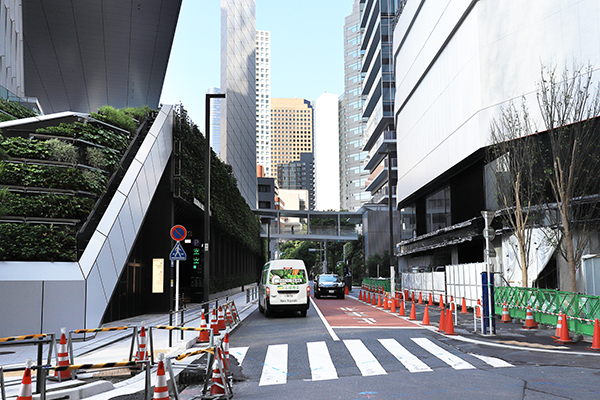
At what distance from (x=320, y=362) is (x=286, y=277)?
442 inches

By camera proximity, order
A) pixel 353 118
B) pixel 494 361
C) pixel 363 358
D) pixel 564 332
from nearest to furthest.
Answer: pixel 494 361 → pixel 363 358 → pixel 564 332 → pixel 353 118

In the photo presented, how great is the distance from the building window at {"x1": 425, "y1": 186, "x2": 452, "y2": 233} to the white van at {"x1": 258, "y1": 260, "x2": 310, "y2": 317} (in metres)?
19.7

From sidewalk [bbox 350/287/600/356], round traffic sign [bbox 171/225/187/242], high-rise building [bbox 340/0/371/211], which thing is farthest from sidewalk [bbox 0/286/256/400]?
high-rise building [bbox 340/0/371/211]

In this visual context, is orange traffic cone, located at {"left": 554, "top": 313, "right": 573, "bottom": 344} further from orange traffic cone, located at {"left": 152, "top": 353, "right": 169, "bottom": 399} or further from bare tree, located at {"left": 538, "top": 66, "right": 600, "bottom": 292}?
orange traffic cone, located at {"left": 152, "top": 353, "right": 169, "bottom": 399}

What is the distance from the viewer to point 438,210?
4238cm

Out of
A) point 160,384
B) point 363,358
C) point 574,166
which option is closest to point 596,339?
point 363,358

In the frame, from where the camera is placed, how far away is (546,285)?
24484 mm

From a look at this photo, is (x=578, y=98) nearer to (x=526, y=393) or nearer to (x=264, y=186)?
(x=526, y=393)

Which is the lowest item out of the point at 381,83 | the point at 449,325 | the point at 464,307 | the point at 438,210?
the point at 464,307

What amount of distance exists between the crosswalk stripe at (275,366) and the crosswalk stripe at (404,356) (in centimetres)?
245

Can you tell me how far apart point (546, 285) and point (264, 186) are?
364 ft

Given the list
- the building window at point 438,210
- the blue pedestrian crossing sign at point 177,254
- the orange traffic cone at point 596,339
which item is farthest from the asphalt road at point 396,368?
the building window at point 438,210

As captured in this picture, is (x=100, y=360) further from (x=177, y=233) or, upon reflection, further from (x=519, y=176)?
(x=519, y=176)

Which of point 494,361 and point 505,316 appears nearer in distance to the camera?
point 494,361
